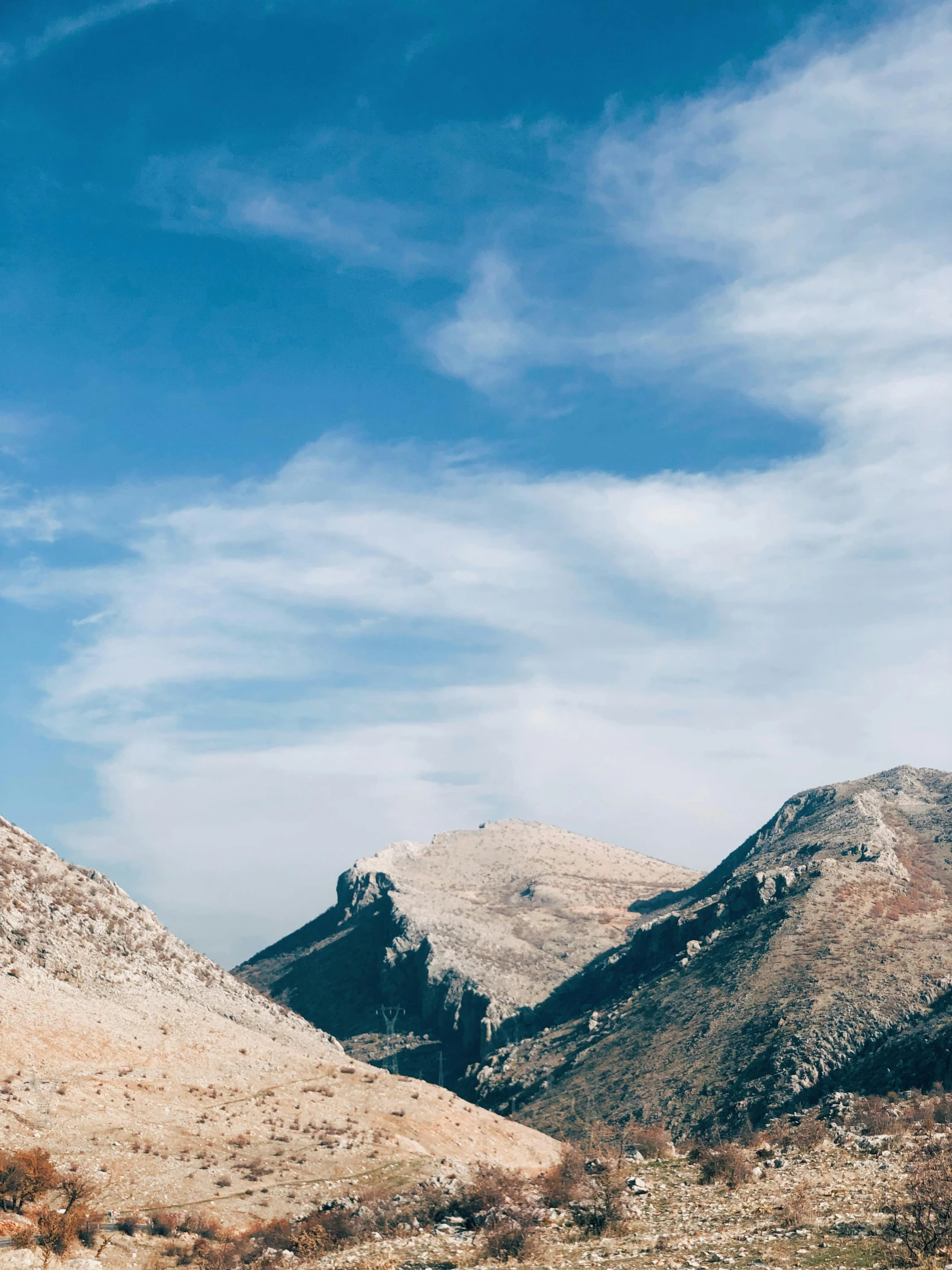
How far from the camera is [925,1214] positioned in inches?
921

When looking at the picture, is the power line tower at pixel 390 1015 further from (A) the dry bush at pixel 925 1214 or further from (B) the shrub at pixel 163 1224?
(A) the dry bush at pixel 925 1214

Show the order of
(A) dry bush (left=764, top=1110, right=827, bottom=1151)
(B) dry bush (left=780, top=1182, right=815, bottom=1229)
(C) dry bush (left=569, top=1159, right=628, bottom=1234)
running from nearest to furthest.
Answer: (B) dry bush (left=780, top=1182, right=815, bottom=1229), (C) dry bush (left=569, top=1159, right=628, bottom=1234), (A) dry bush (left=764, top=1110, right=827, bottom=1151)

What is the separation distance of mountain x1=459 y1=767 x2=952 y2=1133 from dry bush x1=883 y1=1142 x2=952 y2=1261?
1204 inches

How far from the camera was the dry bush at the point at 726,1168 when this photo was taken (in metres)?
36.0

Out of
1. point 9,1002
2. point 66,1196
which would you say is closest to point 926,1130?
point 66,1196

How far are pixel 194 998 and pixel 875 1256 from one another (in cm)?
5250

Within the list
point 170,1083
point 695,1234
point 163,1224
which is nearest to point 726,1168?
point 695,1234

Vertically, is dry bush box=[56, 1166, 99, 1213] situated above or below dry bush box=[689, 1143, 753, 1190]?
above

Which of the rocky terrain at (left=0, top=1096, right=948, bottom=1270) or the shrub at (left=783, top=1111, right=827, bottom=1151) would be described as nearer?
the rocky terrain at (left=0, top=1096, right=948, bottom=1270)

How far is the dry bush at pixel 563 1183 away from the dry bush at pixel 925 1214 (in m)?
11.9

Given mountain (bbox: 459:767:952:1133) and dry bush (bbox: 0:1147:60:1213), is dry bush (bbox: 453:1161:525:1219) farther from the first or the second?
mountain (bbox: 459:767:952:1133)

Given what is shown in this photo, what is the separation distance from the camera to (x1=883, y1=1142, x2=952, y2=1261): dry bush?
21891 millimetres

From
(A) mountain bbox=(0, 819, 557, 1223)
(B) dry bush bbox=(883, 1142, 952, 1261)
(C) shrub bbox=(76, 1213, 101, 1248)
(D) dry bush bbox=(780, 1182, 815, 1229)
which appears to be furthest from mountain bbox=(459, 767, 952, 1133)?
(C) shrub bbox=(76, 1213, 101, 1248)

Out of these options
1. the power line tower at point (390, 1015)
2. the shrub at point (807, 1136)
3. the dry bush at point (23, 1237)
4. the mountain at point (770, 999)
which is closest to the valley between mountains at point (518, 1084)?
the dry bush at point (23, 1237)
